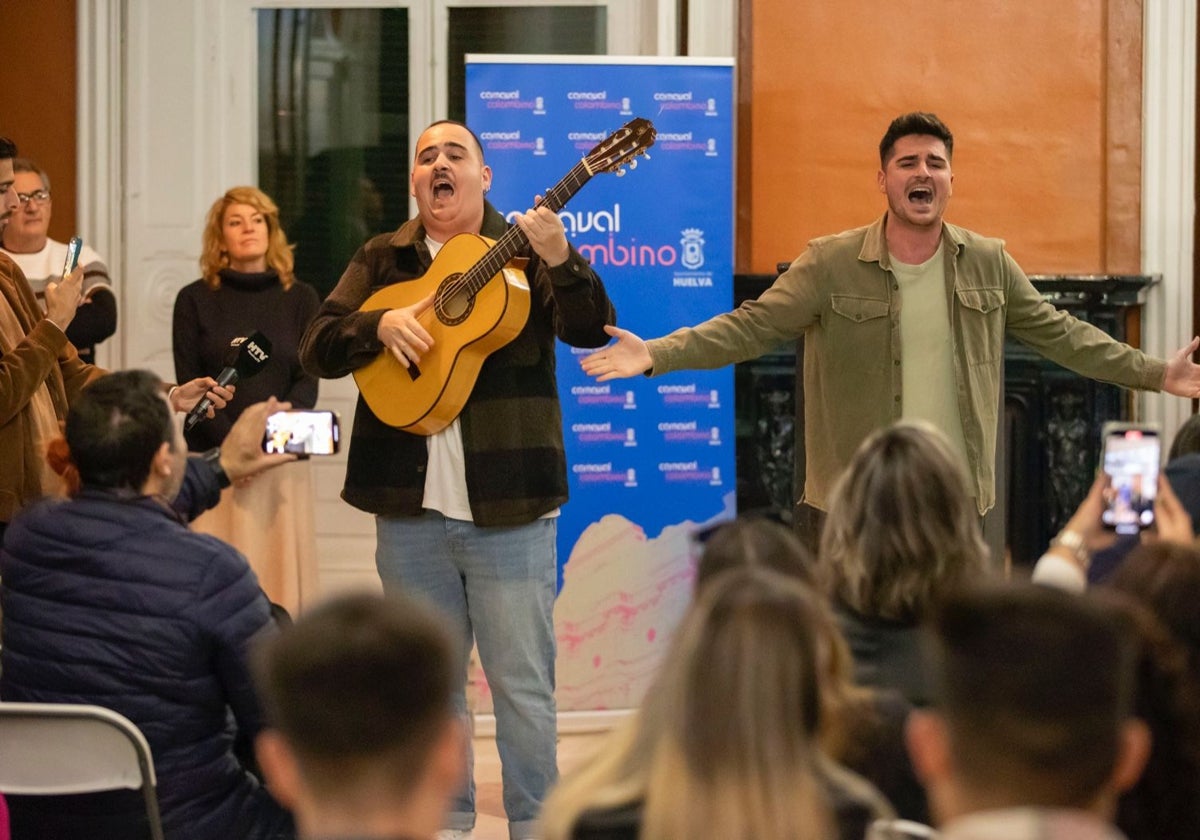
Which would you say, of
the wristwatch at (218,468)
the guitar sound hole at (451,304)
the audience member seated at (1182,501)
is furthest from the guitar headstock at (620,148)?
the audience member seated at (1182,501)

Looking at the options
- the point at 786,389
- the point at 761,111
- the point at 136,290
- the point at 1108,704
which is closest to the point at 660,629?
the point at 786,389

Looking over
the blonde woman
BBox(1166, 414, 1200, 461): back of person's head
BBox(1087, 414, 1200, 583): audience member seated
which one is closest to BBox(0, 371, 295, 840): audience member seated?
BBox(1087, 414, 1200, 583): audience member seated

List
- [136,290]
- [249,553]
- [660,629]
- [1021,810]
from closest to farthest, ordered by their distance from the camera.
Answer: [1021,810]
[249,553]
[660,629]
[136,290]

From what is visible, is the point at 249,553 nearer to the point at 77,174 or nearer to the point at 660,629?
the point at 660,629

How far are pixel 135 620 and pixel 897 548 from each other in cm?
121

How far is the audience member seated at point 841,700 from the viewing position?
195 cm

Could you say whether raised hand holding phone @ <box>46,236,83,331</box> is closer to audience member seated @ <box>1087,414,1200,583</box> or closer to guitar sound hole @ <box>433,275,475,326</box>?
guitar sound hole @ <box>433,275,475,326</box>

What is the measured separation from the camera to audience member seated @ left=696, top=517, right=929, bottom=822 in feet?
6.40

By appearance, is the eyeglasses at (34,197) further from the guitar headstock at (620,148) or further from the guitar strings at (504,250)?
the guitar headstock at (620,148)

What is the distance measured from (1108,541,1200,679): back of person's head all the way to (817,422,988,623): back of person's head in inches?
16.0

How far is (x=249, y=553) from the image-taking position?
192 inches

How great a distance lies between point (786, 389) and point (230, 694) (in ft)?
11.6

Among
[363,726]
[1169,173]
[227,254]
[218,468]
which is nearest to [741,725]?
[363,726]

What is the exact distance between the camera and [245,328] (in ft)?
17.0
